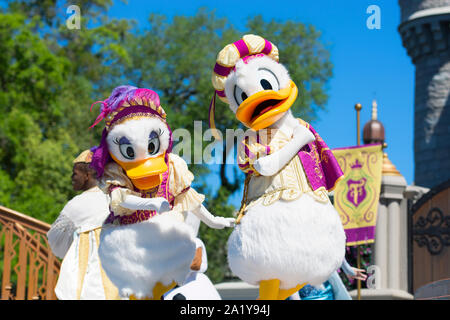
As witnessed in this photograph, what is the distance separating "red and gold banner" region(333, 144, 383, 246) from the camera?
7535 mm

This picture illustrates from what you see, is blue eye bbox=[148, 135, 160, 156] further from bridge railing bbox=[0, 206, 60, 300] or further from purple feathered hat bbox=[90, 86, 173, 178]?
bridge railing bbox=[0, 206, 60, 300]

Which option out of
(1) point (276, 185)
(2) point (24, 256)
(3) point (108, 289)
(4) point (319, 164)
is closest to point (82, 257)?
(3) point (108, 289)

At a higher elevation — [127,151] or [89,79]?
[89,79]

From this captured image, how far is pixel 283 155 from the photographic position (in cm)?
400

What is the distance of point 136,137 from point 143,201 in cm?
42

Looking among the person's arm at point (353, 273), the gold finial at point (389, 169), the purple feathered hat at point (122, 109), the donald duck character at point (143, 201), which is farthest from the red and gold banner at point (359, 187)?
the purple feathered hat at point (122, 109)

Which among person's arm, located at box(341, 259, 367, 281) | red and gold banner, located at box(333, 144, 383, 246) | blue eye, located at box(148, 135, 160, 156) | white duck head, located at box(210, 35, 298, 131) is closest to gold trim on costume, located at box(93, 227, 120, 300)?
blue eye, located at box(148, 135, 160, 156)

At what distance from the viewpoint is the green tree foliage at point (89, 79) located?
45.4ft

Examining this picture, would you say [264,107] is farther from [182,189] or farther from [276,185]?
[182,189]

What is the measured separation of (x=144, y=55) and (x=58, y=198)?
5.01 m

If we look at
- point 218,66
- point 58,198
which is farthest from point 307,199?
point 58,198

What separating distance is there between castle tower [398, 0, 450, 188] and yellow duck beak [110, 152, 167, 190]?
13.7 metres

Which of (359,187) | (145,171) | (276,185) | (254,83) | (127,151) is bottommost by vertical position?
(276,185)
